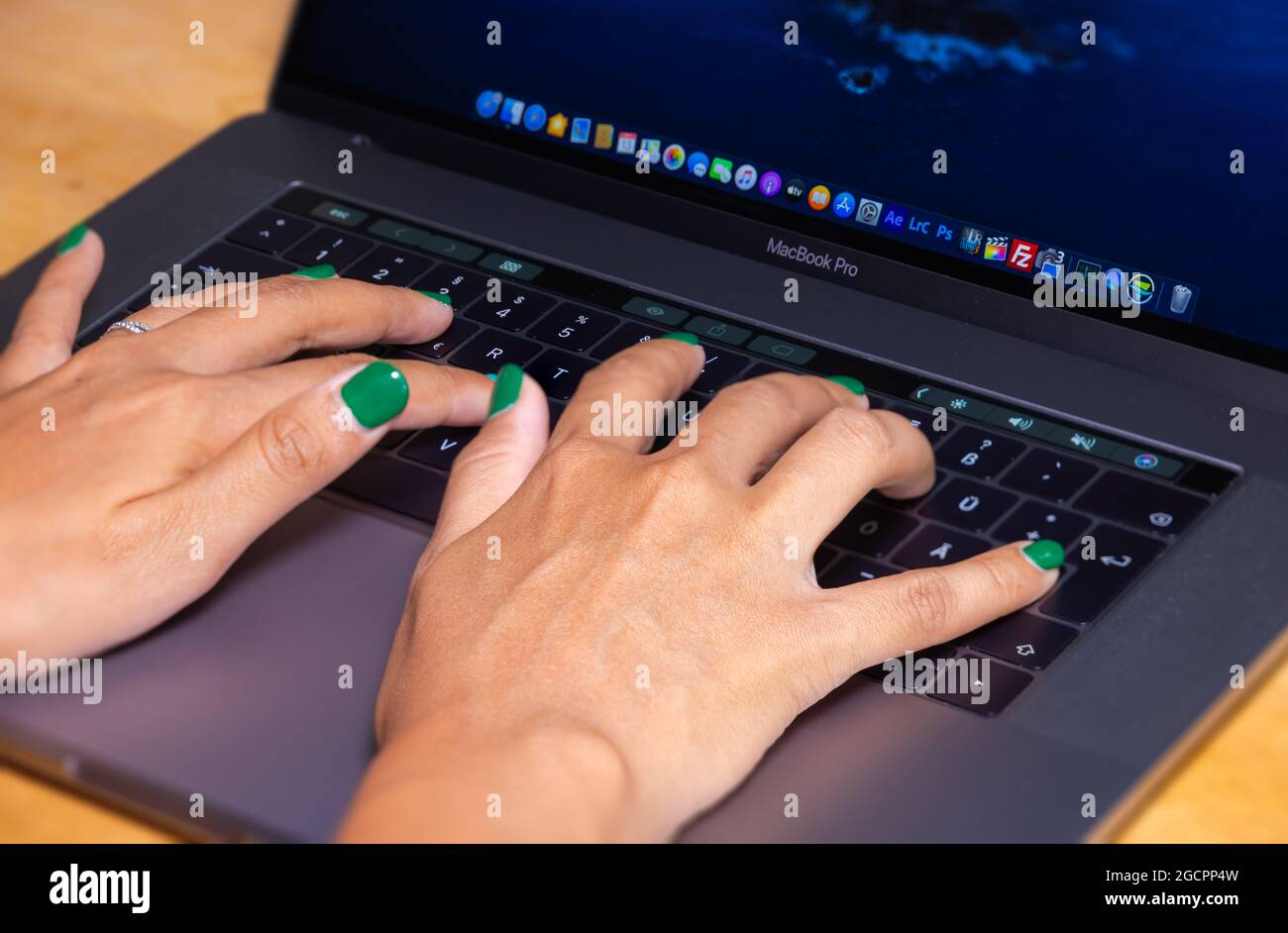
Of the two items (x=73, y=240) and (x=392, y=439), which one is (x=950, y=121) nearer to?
(x=392, y=439)

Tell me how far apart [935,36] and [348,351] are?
0.40 meters

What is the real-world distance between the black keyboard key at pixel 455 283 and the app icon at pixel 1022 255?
1.07ft

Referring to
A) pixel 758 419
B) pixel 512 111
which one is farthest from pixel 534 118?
pixel 758 419

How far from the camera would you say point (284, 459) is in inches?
28.8

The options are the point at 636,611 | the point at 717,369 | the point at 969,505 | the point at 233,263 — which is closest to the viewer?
the point at 636,611

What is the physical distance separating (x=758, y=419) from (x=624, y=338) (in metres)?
0.16

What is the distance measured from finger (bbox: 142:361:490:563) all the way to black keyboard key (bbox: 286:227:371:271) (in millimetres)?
238

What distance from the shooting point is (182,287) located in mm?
962

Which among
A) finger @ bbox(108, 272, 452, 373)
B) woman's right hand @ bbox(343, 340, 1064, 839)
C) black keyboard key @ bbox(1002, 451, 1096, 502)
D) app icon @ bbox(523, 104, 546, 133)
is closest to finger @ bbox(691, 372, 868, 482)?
woman's right hand @ bbox(343, 340, 1064, 839)

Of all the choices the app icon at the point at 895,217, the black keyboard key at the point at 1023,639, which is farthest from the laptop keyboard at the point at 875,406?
the app icon at the point at 895,217

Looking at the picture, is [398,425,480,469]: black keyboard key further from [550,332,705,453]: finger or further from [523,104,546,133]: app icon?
[523,104,546,133]: app icon

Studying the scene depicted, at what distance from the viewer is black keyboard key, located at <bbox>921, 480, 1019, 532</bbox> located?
0.76 metres

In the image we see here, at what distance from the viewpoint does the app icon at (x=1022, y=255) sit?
0.89 meters
